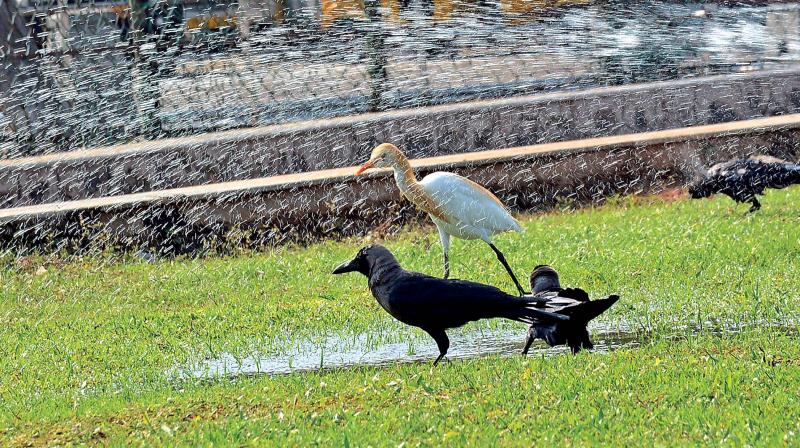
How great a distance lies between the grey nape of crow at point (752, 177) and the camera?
1086 cm

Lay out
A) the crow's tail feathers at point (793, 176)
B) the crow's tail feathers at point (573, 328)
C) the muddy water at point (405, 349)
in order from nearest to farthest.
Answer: the crow's tail feathers at point (573, 328) < the muddy water at point (405, 349) < the crow's tail feathers at point (793, 176)

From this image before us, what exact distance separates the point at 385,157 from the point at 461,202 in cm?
55

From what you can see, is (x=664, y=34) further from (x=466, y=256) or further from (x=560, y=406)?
(x=560, y=406)

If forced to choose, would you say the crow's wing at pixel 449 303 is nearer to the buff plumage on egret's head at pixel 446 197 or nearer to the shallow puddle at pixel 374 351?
the shallow puddle at pixel 374 351

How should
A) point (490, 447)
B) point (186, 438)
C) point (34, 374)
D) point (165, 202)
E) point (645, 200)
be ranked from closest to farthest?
point (490, 447)
point (186, 438)
point (34, 374)
point (165, 202)
point (645, 200)

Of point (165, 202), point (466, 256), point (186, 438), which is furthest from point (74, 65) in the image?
point (186, 438)

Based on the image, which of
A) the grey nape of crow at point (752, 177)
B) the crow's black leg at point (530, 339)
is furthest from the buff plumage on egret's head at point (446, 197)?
the grey nape of crow at point (752, 177)

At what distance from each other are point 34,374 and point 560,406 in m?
2.95

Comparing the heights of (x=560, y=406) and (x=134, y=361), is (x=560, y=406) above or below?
above

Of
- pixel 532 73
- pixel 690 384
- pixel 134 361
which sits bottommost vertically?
pixel 532 73

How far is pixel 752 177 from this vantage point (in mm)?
10836

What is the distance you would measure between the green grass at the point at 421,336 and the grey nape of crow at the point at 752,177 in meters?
0.20

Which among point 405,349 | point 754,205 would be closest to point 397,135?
point 754,205

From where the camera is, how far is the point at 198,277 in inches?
397
